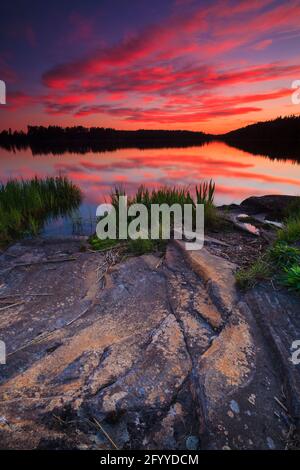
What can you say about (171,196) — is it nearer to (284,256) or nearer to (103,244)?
(103,244)

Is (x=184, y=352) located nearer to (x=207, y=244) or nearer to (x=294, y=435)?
(x=294, y=435)

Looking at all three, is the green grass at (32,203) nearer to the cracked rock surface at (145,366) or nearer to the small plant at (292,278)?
the cracked rock surface at (145,366)

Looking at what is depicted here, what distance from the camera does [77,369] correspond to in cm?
234

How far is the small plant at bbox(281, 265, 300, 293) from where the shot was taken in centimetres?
304

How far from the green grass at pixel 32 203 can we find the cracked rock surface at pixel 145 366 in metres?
3.68

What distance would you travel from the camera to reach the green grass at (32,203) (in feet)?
23.5

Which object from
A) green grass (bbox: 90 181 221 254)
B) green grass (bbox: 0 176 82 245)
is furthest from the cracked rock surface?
green grass (bbox: 0 176 82 245)

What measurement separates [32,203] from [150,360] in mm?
8026

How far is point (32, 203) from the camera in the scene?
9133 mm

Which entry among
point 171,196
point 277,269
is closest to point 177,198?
point 171,196

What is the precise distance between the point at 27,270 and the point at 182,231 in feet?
8.45

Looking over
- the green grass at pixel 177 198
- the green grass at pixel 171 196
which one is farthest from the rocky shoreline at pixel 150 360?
the green grass at pixel 171 196
